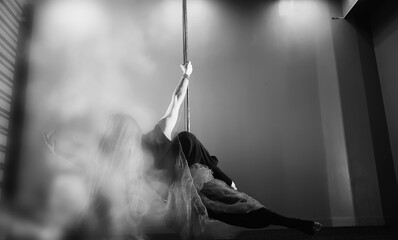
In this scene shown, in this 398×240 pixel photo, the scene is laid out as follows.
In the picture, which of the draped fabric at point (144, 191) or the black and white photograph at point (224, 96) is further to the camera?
the black and white photograph at point (224, 96)

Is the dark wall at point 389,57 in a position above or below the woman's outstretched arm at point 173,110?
above

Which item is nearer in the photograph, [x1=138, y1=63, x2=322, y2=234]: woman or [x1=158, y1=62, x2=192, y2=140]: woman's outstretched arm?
[x1=138, y1=63, x2=322, y2=234]: woman

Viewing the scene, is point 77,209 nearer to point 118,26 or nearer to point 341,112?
point 118,26

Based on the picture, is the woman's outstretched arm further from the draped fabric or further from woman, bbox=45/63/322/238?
the draped fabric

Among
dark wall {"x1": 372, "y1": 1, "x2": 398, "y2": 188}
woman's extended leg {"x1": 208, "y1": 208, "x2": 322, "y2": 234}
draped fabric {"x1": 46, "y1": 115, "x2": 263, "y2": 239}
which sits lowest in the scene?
woman's extended leg {"x1": 208, "y1": 208, "x2": 322, "y2": 234}

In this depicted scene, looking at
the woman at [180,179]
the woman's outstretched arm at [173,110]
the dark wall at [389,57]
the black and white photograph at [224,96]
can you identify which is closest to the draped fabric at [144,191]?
the woman at [180,179]

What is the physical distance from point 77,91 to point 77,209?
1005 mm

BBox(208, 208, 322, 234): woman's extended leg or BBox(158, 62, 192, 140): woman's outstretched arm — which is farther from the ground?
BBox(158, 62, 192, 140): woman's outstretched arm

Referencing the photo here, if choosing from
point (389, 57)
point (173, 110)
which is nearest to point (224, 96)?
point (173, 110)

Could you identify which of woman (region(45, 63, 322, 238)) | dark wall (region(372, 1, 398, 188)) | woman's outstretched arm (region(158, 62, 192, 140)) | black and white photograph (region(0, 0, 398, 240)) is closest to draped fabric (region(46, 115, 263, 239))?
woman (region(45, 63, 322, 238))

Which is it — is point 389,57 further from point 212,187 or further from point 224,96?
point 212,187

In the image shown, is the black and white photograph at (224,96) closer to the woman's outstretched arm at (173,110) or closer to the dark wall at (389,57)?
the dark wall at (389,57)

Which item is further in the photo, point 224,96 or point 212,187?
point 224,96

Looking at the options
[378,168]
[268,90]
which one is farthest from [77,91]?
[378,168]
